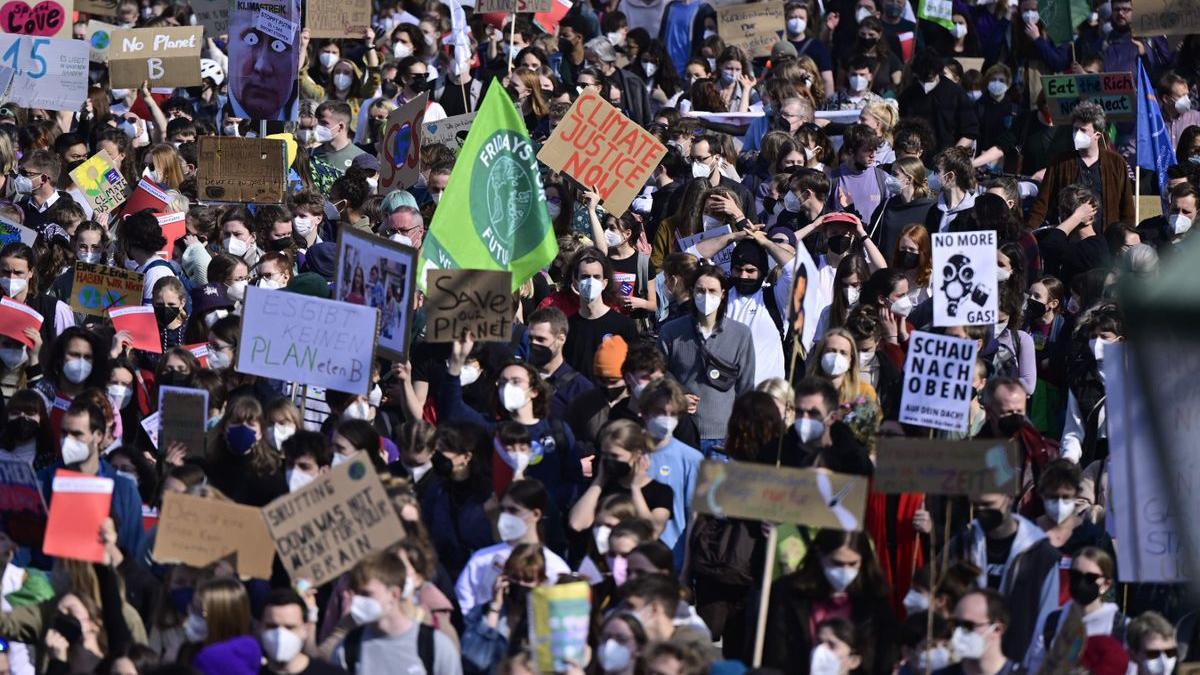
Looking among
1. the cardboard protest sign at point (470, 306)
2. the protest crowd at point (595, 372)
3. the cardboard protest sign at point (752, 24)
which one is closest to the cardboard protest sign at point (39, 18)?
the protest crowd at point (595, 372)

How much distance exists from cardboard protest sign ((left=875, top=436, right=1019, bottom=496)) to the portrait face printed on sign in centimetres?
984

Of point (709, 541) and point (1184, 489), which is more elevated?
point (1184, 489)

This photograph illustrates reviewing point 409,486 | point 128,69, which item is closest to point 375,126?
point 128,69

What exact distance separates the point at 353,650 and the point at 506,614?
0.64 metres

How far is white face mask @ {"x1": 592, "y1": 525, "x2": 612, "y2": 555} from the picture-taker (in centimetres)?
726

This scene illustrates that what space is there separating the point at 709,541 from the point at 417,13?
13.2 meters

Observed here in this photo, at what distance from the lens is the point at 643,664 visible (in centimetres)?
614

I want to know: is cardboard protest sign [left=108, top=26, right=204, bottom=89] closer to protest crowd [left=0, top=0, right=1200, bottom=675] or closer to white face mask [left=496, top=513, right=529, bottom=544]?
protest crowd [left=0, top=0, right=1200, bottom=675]

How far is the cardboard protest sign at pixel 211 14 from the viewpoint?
61.9 ft

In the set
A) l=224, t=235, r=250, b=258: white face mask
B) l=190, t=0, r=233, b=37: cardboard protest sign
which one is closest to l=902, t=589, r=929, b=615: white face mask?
l=224, t=235, r=250, b=258: white face mask

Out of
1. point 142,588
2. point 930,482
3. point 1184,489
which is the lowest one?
point 142,588

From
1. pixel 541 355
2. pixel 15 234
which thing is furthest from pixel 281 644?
pixel 15 234

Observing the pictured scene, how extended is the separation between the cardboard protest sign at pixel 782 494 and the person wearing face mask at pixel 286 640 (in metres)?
1.38

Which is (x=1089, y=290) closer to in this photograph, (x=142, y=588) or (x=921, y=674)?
(x=921, y=674)
